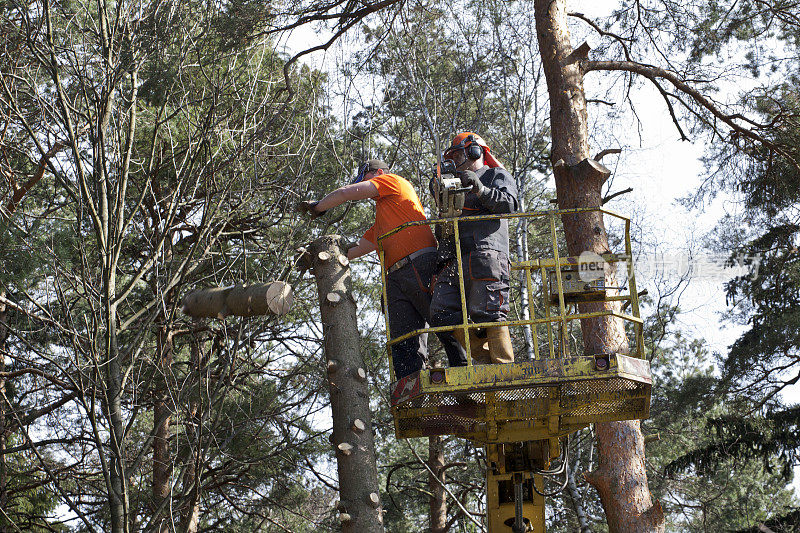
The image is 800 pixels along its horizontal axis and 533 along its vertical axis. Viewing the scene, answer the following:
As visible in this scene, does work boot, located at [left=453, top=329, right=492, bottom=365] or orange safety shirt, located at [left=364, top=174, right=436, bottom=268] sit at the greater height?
orange safety shirt, located at [left=364, top=174, right=436, bottom=268]

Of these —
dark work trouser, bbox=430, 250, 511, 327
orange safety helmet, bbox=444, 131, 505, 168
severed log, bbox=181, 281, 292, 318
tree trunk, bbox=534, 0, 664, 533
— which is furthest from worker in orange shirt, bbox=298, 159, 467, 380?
tree trunk, bbox=534, 0, 664, 533

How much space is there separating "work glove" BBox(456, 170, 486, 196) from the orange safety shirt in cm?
70

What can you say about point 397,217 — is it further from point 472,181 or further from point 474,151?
point 472,181

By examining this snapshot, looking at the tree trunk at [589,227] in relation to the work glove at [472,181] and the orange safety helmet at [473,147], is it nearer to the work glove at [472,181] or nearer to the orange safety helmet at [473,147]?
the orange safety helmet at [473,147]

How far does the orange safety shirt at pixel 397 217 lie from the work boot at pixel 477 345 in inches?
28.7

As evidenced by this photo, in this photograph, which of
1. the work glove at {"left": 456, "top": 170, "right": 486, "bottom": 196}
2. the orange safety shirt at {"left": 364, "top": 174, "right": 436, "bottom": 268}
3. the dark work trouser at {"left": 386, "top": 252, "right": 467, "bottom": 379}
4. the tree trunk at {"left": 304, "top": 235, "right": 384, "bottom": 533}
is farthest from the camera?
the tree trunk at {"left": 304, "top": 235, "right": 384, "bottom": 533}

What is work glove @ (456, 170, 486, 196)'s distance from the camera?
5.12m

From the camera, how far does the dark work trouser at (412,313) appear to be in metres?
5.61

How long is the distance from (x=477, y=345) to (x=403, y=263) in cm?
78

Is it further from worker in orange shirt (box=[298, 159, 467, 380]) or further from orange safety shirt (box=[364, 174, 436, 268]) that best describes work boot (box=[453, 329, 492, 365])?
orange safety shirt (box=[364, 174, 436, 268])

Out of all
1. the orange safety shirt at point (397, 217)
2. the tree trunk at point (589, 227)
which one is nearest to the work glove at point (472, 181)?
the orange safety shirt at point (397, 217)

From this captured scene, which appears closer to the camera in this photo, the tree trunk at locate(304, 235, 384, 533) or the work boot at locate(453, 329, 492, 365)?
the work boot at locate(453, 329, 492, 365)

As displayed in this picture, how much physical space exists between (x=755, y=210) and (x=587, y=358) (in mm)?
8414

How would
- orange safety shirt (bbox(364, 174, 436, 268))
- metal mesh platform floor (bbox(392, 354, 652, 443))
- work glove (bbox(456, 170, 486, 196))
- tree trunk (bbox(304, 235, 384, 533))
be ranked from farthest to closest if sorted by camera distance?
tree trunk (bbox(304, 235, 384, 533)), orange safety shirt (bbox(364, 174, 436, 268)), work glove (bbox(456, 170, 486, 196)), metal mesh platform floor (bbox(392, 354, 652, 443))
